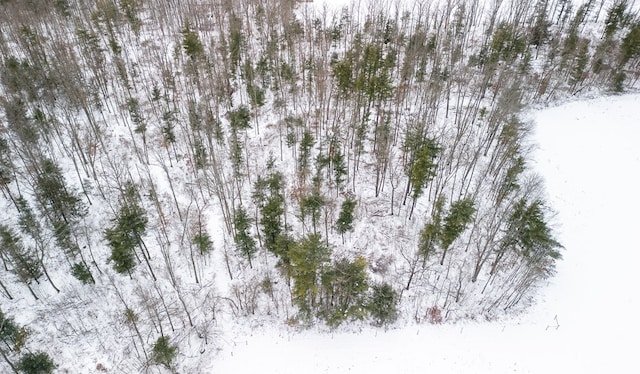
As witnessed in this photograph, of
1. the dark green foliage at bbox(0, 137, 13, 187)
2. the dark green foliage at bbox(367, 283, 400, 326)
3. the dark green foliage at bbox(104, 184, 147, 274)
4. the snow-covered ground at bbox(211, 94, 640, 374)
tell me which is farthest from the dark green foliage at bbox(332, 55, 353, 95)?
the dark green foliage at bbox(0, 137, 13, 187)

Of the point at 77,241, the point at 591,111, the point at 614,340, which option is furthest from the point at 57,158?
the point at 591,111

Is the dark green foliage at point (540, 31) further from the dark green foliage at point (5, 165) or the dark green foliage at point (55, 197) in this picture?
the dark green foliage at point (5, 165)

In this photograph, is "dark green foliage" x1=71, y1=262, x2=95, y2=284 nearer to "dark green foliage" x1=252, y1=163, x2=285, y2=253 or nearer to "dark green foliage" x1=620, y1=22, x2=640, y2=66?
"dark green foliage" x1=252, y1=163, x2=285, y2=253

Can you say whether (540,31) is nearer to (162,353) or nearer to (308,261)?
(308,261)

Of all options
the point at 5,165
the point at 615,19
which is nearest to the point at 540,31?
the point at 615,19

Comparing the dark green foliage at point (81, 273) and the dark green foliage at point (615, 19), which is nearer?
the dark green foliage at point (81, 273)

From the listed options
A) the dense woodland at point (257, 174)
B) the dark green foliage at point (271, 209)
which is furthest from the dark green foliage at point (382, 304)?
the dark green foliage at point (271, 209)
